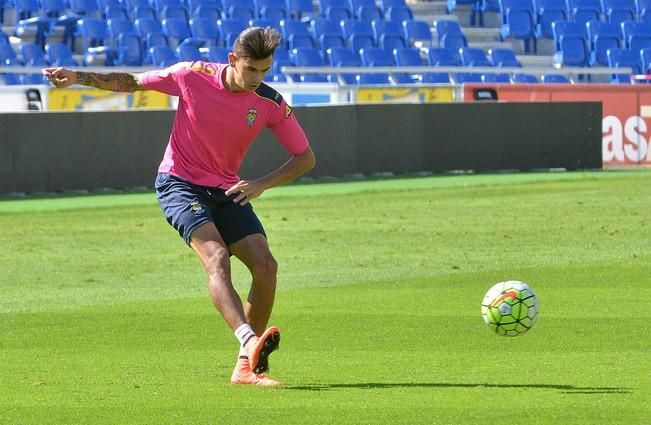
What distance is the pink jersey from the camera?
8750 millimetres

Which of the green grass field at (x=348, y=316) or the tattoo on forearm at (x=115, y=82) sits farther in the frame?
the tattoo on forearm at (x=115, y=82)

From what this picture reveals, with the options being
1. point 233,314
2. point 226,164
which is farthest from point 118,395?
point 226,164

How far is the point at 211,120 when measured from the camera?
8758 mm

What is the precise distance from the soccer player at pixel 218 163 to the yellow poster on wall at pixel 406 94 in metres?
21.6

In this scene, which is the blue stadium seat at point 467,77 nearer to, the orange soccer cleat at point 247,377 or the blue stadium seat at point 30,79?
the blue stadium seat at point 30,79

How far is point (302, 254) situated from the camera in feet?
56.4

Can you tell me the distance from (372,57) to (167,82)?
27788mm

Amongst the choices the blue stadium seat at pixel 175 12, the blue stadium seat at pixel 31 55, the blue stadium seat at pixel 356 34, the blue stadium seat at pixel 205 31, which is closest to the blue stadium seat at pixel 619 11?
the blue stadium seat at pixel 356 34

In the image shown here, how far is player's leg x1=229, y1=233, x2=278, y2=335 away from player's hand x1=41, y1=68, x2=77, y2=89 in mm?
1401

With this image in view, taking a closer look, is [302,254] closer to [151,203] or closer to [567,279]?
[567,279]

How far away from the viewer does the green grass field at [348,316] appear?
782 centimetres

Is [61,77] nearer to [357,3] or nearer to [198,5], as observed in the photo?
[198,5]

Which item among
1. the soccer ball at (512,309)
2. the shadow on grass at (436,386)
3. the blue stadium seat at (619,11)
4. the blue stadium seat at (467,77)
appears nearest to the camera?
the shadow on grass at (436,386)

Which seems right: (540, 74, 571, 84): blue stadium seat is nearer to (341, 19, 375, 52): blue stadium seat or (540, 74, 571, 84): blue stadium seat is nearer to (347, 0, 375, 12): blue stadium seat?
(341, 19, 375, 52): blue stadium seat
